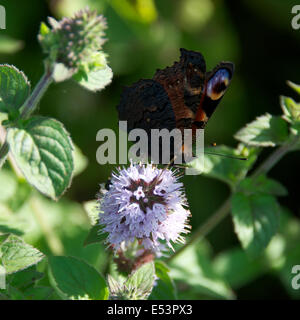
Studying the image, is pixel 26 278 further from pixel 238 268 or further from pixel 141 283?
pixel 238 268

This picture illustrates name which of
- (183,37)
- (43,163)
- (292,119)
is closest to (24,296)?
(43,163)

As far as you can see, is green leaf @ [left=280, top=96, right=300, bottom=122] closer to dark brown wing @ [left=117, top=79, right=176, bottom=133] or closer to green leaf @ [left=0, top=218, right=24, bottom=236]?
dark brown wing @ [left=117, top=79, right=176, bottom=133]

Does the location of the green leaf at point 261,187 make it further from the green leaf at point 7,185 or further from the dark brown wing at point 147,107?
the green leaf at point 7,185

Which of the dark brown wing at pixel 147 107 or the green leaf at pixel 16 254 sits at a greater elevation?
the dark brown wing at pixel 147 107

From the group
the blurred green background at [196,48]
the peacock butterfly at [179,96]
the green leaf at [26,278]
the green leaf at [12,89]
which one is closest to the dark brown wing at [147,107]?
the peacock butterfly at [179,96]

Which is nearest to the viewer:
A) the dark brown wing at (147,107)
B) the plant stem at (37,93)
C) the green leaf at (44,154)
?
the green leaf at (44,154)

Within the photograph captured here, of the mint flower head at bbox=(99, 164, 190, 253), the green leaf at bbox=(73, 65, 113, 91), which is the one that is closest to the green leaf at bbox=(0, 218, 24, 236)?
the mint flower head at bbox=(99, 164, 190, 253)

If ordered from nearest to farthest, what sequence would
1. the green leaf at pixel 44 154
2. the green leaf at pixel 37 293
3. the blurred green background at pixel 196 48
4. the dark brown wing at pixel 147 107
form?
the green leaf at pixel 44 154
the green leaf at pixel 37 293
the dark brown wing at pixel 147 107
the blurred green background at pixel 196 48
